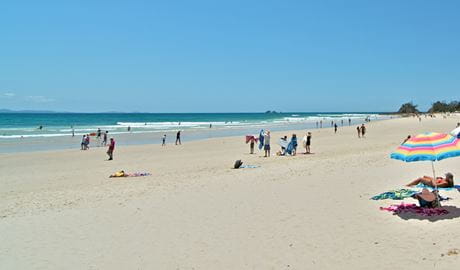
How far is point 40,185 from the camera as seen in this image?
1474 cm

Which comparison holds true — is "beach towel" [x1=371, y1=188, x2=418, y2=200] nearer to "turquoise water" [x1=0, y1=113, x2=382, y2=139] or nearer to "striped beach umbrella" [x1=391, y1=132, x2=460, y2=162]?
"striped beach umbrella" [x1=391, y1=132, x2=460, y2=162]

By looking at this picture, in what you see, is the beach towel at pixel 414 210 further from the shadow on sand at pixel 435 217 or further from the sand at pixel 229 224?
the sand at pixel 229 224

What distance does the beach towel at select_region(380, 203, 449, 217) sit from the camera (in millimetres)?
8284

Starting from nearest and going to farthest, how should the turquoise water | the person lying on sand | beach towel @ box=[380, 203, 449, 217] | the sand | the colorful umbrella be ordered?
the sand < the colorful umbrella < beach towel @ box=[380, 203, 449, 217] < the person lying on sand < the turquoise water

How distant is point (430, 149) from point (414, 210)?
57.6 inches

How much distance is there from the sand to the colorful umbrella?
122 cm

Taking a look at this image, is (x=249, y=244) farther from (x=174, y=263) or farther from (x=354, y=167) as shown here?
(x=354, y=167)

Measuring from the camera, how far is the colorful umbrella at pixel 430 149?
766 centimetres

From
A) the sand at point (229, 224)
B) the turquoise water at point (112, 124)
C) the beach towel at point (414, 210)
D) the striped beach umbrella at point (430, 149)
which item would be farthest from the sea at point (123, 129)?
the striped beach umbrella at point (430, 149)

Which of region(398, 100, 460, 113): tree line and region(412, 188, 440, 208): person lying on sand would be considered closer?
region(412, 188, 440, 208): person lying on sand

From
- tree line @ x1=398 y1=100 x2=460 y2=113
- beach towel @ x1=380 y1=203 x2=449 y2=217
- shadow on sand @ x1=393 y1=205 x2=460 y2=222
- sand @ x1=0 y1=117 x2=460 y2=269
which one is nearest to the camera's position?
sand @ x1=0 y1=117 x2=460 y2=269

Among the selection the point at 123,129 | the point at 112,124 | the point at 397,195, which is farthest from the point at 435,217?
the point at 112,124

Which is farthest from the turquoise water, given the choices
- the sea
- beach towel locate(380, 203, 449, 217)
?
beach towel locate(380, 203, 449, 217)

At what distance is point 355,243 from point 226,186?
19.2 ft
